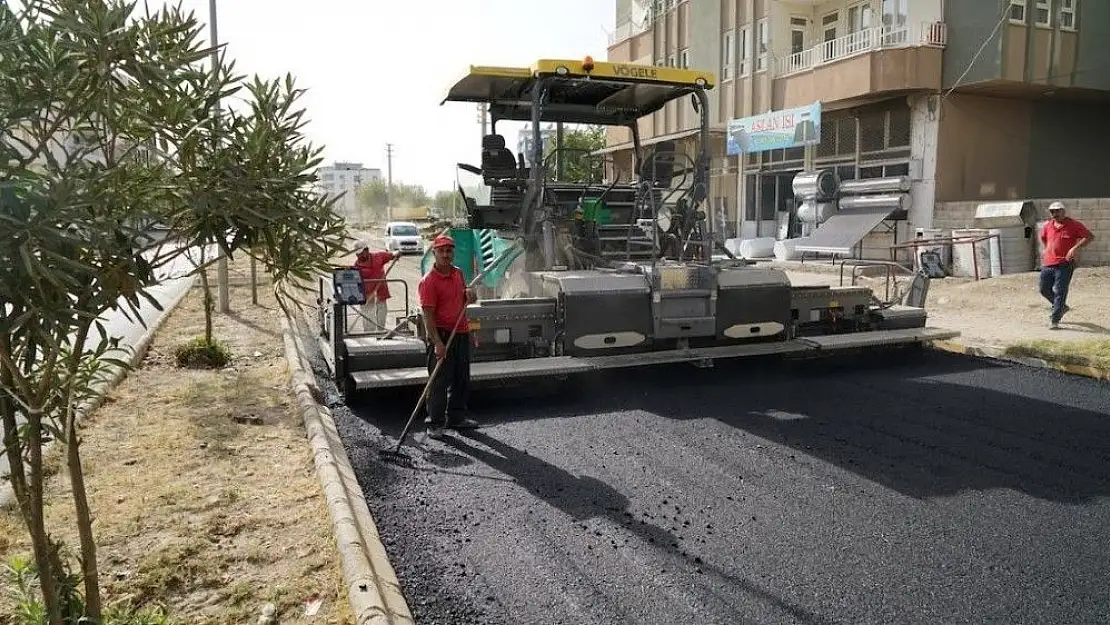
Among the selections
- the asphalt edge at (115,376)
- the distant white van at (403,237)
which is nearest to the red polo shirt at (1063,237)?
the asphalt edge at (115,376)

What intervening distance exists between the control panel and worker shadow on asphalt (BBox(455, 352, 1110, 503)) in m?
1.28

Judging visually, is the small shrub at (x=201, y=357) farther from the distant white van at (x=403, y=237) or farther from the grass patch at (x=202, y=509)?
the distant white van at (x=403, y=237)

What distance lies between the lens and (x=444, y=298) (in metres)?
5.89

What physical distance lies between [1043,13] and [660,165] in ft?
48.1

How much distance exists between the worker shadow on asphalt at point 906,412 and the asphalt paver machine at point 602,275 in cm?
32

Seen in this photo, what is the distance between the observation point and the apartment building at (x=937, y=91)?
Answer: 691 inches

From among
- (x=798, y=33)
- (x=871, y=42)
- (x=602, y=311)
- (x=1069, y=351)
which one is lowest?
(x=1069, y=351)

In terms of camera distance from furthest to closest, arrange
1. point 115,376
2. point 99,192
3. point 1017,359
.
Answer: point 1017,359 < point 115,376 < point 99,192

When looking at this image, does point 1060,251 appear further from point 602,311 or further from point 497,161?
point 497,161

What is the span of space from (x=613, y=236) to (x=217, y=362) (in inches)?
165

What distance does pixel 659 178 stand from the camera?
25.3 ft

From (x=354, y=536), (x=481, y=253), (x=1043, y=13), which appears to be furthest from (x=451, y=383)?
(x=1043, y=13)

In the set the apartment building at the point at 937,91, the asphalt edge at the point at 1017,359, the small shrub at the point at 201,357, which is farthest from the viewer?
the apartment building at the point at 937,91

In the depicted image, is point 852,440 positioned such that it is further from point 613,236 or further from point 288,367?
point 288,367
